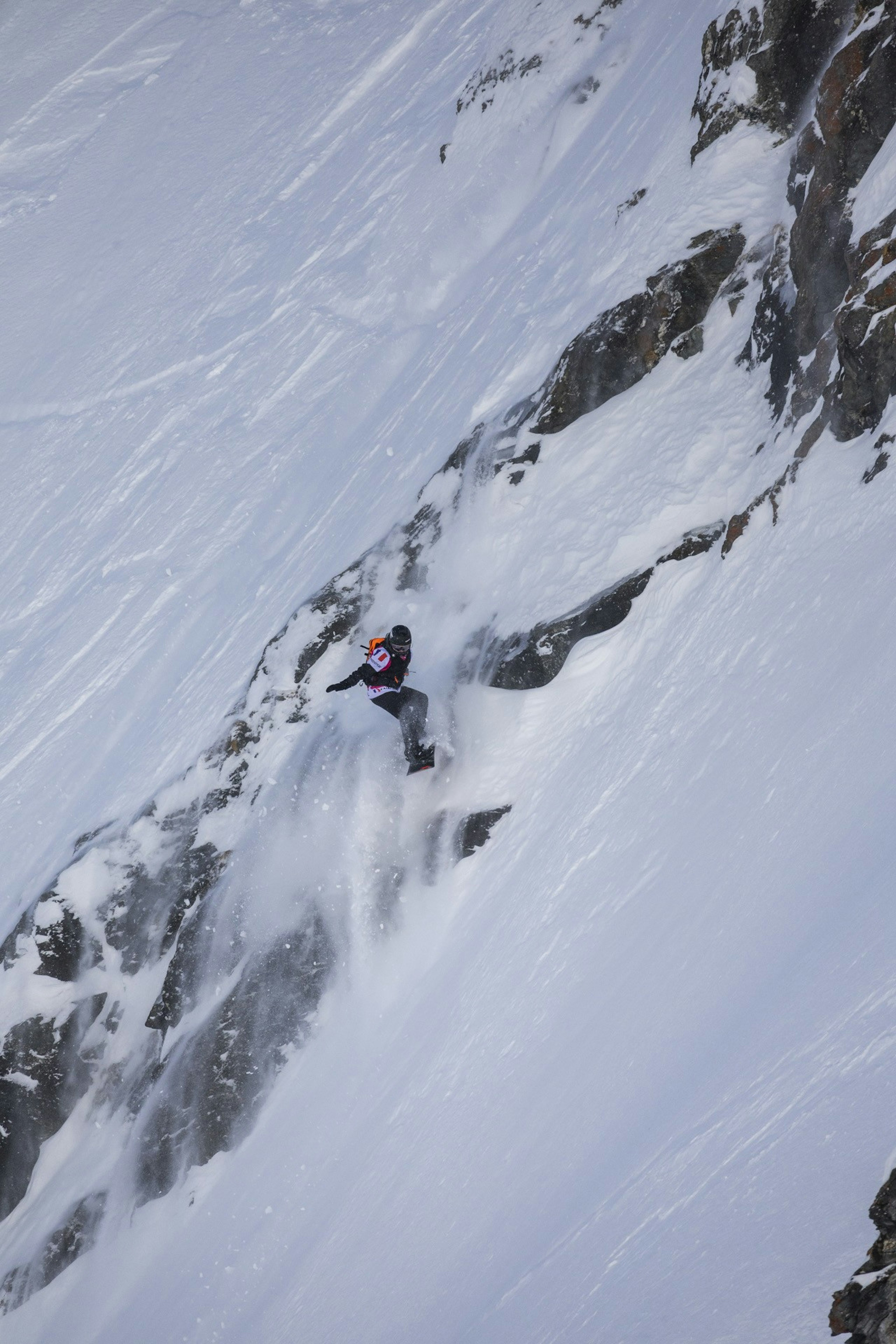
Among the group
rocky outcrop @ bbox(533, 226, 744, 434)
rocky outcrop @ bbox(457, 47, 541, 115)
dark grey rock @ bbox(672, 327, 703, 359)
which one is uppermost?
rocky outcrop @ bbox(457, 47, 541, 115)

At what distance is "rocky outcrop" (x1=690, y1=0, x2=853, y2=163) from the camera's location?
404 inches

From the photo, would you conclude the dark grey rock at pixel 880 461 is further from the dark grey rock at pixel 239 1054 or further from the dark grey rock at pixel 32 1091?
the dark grey rock at pixel 32 1091

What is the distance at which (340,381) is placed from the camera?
2055 cm

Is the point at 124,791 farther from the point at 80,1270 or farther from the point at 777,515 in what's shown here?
the point at 777,515

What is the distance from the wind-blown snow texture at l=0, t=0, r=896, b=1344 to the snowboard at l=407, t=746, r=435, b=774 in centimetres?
32

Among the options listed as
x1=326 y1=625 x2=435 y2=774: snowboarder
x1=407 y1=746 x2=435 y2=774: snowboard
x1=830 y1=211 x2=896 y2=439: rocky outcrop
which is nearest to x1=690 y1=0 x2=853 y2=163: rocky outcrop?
x1=830 y1=211 x2=896 y2=439: rocky outcrop

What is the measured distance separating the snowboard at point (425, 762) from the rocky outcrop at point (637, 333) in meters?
4.37

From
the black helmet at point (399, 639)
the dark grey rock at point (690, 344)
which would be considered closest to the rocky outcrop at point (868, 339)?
the dark grey rock at point (690, 344)

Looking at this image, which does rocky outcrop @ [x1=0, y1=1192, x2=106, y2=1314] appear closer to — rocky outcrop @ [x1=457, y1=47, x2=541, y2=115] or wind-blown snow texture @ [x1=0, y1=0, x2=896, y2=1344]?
wind-blown snow texture @ [x1=0, y1=0, x2=896, y2=1344]

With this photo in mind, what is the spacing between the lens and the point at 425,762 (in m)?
10.6

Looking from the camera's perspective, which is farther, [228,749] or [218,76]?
[218,76]

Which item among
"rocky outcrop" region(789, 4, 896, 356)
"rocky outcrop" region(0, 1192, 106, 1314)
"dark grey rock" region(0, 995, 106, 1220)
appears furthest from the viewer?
"dark grey rock" region(0, 995, 106, 1220)

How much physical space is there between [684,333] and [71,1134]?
544 inches

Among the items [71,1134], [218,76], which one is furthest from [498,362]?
[218,76]
